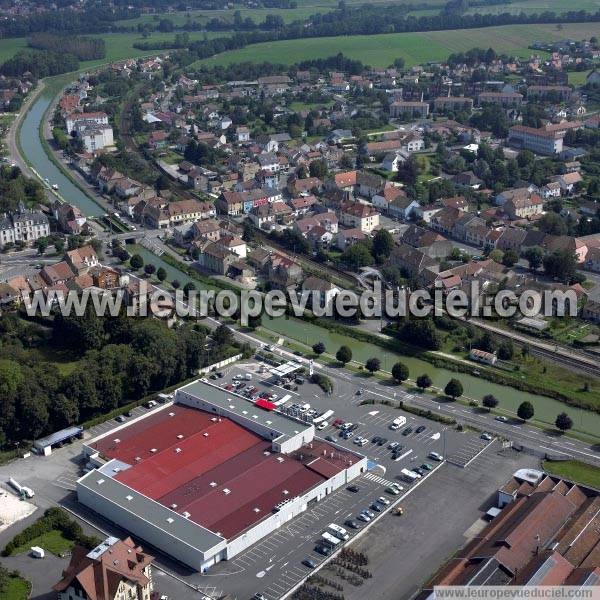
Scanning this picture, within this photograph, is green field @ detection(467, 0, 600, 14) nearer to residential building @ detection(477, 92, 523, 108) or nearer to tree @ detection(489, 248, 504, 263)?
residential building @ detection(477, 92, 523, 108)

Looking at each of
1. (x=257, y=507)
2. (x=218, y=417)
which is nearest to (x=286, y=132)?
(x=218, y=417)

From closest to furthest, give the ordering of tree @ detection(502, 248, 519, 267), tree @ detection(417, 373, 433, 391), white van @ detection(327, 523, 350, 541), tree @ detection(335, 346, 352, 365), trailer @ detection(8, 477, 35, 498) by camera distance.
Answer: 1. white van @ detection(327, 523, 350, 541)
2. trailer @ detection(8, 477, 35, 498)
3. tree @ detection(417, 373, 433, 391)
4. tree @ detection(335, 346, 352, 365)
5. tree @ detection(502, 248, 519, 267)

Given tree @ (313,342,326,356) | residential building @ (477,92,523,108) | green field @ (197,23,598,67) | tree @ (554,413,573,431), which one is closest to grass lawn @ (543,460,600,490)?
tree @ (554,413,573,431)

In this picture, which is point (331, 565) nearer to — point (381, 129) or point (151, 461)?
point (151, 461)

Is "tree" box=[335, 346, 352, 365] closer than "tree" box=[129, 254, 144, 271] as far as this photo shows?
Yes

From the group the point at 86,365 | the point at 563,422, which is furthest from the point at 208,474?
the point at 563,422

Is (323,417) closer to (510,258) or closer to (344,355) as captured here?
(344,355)

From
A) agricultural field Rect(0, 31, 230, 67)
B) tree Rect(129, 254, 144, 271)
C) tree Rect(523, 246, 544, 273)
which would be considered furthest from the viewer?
agricultural field Rect(0, 31, 230, 67)
